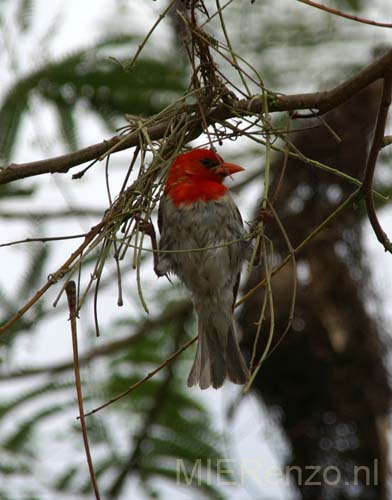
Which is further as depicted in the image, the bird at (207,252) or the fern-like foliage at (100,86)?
the fern-like foliage at (100,86)

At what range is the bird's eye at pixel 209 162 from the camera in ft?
10.6

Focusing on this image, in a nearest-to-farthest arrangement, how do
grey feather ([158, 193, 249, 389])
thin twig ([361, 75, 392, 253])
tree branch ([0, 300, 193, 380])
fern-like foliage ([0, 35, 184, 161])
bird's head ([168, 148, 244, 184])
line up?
thin twig ([361, 75, 392, 253]), grey feather ([158, 193, 249, 389]), bird's head ([168, 148, 244, 184]), fern-like foliage ([0, 35, 184, 161]), tree branch ([0, 300, 193, 380])

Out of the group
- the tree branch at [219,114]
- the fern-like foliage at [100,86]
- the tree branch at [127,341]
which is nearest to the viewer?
the tree branch at [219,114]

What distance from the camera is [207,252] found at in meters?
3.11

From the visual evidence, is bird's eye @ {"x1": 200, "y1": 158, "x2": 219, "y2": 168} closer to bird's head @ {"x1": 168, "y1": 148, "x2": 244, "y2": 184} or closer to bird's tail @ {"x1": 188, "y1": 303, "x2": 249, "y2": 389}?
bird's head @ {"x1": 168, "y1": 148, "x2": 244, "y2": 184}

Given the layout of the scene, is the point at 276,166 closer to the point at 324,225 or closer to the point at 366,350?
the point at 366,350

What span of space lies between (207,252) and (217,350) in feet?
1.22

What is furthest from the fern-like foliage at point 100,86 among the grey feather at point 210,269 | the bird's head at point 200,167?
the grey feather at point 210,269

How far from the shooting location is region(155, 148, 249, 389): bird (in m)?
3.09

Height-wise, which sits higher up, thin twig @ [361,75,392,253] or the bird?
the bird

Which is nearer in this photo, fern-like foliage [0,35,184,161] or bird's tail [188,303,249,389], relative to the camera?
bird's tail [188,303,249,389]

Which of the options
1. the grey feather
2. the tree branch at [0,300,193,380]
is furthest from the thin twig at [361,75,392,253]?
the tree branch at [0,300,193,380]

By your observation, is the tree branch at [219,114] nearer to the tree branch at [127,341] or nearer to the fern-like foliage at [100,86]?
the fern-like foliage at [100,86]

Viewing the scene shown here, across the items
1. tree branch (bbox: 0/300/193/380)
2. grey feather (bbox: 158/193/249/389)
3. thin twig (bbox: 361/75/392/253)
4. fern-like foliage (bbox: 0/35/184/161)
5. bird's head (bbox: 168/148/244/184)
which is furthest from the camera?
tree branch (bbox: 0/300/193/380)
